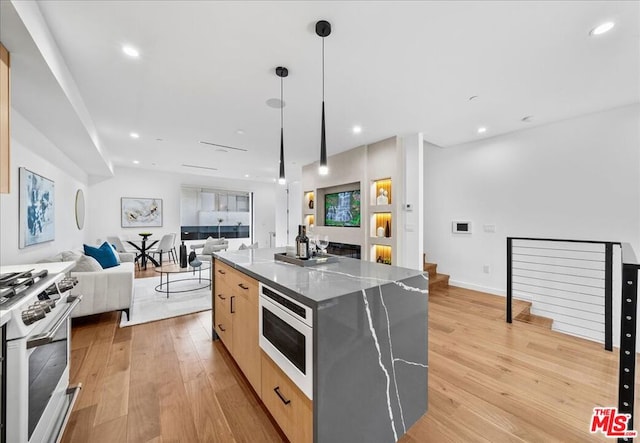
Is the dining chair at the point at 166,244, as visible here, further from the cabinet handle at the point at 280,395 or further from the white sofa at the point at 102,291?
the cabinet handle at the point at 280,395

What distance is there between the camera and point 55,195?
4113 mm

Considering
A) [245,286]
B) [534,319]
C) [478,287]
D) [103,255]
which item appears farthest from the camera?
[478,287]

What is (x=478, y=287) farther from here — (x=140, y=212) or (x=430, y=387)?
(x=140, y=212)

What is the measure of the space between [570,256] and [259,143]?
5.17 metres

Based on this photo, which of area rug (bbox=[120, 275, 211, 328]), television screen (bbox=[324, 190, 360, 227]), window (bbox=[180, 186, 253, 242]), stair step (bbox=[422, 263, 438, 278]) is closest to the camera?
area rug (bbox=[120, 275, 211, 328])

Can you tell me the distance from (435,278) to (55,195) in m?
6.67

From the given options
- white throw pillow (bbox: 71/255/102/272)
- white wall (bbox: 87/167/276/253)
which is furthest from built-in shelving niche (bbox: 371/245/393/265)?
white wall (bbox: 87/167/276/253)

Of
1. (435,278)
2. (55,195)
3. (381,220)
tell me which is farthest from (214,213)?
(435,278)

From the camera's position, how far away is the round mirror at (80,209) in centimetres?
537

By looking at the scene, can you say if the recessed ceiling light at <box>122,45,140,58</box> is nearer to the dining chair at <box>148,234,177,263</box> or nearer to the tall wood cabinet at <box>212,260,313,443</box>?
the tall wood cabinet at <box>212,260,313,443</box>

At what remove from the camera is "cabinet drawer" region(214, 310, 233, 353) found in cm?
221

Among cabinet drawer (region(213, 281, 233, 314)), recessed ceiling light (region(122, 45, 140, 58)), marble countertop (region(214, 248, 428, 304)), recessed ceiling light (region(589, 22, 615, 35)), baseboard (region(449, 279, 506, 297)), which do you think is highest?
recessed ceiling light (region(122, 45, 140, 58))

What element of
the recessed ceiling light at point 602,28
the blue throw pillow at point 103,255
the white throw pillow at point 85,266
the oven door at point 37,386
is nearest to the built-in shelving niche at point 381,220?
the recessed ceiling light at point 602,28

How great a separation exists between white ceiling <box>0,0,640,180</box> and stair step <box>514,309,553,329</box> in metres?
2.77
